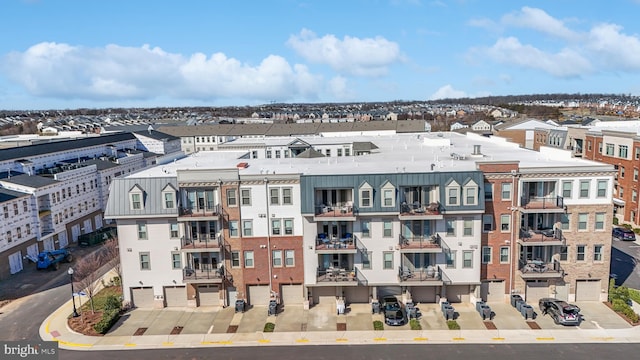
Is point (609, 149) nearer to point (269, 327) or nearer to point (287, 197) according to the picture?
point (287, 197)

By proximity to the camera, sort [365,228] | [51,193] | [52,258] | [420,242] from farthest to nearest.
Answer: [51,193] → [52,258] → [365,228] → [420,242]

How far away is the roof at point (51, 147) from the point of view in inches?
2486

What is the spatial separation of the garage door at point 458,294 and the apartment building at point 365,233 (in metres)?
0.09

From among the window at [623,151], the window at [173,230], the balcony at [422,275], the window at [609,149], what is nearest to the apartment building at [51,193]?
the window at [173,230]

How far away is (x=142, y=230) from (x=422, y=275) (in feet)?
78.2

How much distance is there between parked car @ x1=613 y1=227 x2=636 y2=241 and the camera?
56469 mm

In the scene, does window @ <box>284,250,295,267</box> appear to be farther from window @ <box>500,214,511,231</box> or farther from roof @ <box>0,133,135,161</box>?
roof @ <box>0,133,135,161</box>

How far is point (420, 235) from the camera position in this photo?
1503 inches

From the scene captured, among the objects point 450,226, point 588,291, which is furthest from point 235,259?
point 588,291

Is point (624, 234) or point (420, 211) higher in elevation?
point (420, 211)

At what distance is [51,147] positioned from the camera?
71.1m

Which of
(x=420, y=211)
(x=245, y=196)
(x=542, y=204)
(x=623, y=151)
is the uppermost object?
(x=623, y=151)

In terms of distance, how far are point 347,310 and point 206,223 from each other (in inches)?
550

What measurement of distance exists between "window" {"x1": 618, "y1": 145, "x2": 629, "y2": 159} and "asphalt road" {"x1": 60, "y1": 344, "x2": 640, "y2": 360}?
39.7 m
